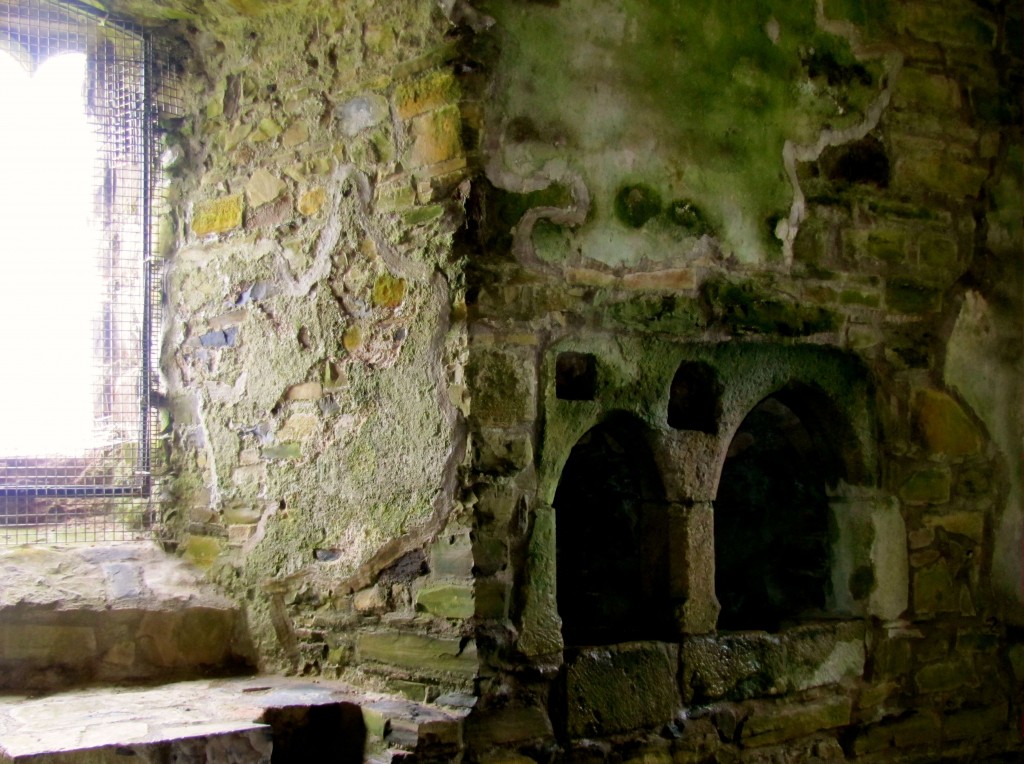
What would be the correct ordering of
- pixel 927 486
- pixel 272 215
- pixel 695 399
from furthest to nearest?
1. pixel 927 486
2. pixel 695 399
3. pixel 272 215

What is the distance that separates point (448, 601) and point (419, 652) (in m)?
0.16

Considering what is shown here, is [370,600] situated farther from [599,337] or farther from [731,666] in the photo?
[731,666]

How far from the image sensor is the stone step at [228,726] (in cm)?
227

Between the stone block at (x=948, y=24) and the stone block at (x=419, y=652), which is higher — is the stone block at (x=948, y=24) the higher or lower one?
the higher one

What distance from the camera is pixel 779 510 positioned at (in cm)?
365

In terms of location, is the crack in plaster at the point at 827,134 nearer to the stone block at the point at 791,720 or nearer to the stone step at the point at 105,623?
the stone block at the point at 791,720

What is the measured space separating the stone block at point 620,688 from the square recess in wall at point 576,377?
2.26ft

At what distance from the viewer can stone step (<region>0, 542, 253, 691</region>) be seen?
2865 mm

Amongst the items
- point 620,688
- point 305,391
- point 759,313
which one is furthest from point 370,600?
point 759,313

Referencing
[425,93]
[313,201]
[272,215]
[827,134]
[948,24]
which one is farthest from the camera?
[948,24]

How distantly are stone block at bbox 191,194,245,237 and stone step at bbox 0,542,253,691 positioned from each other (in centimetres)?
103

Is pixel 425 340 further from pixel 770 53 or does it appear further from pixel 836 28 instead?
pixel 836 28

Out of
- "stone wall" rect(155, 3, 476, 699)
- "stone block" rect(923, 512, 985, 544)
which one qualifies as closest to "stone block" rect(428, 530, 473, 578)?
"stone wall" rect(155, 3, 476, 699)

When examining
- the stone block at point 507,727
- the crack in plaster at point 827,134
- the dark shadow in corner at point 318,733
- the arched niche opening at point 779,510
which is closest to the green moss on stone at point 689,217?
the crack in plaster at point 827,134
